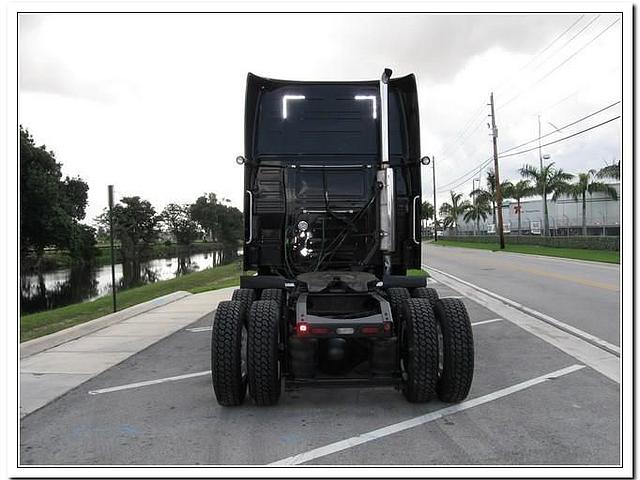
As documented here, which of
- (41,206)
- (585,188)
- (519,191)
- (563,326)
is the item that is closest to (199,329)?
(563,326)

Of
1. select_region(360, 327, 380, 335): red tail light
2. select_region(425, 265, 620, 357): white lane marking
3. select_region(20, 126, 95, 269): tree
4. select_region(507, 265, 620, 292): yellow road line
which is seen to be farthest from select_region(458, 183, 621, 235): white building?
select_region(360, 327, 380, 335): red tail light

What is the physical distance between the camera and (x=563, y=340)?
25.0ft

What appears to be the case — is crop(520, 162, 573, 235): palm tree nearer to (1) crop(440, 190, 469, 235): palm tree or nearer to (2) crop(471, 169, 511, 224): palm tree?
(2) crop(471, 169, 511, 224): palm tree

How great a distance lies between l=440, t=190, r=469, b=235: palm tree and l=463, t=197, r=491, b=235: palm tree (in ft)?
6.94

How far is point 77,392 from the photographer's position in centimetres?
547

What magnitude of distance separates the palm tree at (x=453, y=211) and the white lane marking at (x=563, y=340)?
80.0m

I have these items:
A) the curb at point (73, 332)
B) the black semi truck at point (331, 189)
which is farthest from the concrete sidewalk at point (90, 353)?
the black semi truck at point (331, 189)

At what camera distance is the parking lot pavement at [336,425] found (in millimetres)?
3738

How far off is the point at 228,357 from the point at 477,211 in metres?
83.6

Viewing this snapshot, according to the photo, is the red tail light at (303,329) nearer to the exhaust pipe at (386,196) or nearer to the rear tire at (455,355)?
the rear tire at (455,355)

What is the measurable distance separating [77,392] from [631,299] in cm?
542

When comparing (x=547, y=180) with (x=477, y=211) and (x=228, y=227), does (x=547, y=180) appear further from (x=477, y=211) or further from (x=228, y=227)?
(x=228, y=227)

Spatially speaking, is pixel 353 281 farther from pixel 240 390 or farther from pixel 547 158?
pixel 547 158

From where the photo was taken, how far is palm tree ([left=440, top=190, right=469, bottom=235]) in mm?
96094
